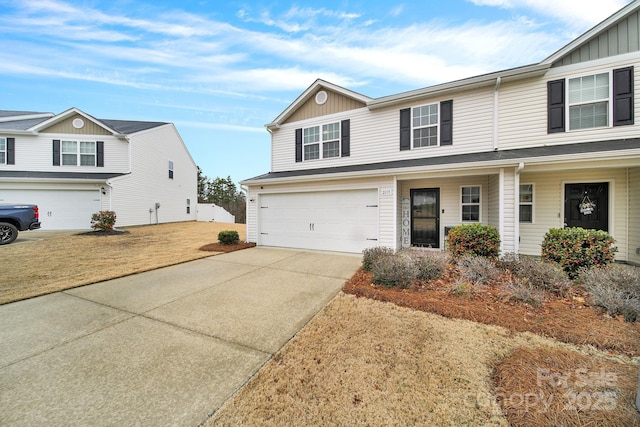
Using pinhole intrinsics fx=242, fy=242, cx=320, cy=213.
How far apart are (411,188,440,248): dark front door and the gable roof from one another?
396 centimetres

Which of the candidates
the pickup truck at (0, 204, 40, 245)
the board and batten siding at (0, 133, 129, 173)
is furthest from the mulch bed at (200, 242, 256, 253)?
the board and batten siding at (0, 133, 129, 173)

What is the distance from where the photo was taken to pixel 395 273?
4.66 metres

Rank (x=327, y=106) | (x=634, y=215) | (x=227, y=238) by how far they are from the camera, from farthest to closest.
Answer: (x=327, y=106) < (x=227, y=238) < (x=634, y=215)

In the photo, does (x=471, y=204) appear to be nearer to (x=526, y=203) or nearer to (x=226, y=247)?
(x=526, y=203)

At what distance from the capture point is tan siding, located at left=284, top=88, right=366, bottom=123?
933 cm

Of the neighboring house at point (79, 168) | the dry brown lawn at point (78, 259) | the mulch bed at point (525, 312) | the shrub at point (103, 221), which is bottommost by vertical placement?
the mulch bed at point (525, 312)

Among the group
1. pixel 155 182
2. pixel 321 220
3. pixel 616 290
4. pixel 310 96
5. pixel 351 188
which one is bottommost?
pixel 616 290

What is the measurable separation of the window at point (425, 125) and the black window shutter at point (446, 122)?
181 mm

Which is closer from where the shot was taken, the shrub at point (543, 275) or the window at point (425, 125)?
the shrub at point (543, 275)

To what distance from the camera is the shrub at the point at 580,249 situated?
184 inches

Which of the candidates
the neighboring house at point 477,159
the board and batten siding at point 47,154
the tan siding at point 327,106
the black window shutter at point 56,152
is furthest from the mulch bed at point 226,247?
the black window shutter at point 56,152

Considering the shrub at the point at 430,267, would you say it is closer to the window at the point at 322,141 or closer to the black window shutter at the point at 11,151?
the window at the point at 322,141

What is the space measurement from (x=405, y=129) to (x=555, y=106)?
3.98 m

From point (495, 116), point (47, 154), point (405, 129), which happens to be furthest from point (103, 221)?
point (495, 116)
